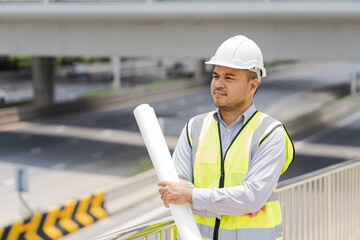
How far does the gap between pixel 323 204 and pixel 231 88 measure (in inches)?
106

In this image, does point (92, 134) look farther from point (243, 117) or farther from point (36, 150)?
point (243, 117)

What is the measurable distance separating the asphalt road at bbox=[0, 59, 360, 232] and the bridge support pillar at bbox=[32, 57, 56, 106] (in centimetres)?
190

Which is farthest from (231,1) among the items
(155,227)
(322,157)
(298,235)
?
(155,227)

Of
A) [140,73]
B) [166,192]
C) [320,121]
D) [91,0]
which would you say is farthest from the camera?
[140,73]

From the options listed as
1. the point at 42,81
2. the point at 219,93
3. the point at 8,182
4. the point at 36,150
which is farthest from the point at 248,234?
the point at 42,81

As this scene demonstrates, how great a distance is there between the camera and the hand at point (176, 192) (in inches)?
112

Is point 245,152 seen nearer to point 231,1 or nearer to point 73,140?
point 231,1

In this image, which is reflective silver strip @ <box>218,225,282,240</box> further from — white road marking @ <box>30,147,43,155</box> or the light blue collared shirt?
white road marking @ <box>30,147,43,155</box>

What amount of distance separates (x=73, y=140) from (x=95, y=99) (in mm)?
10992

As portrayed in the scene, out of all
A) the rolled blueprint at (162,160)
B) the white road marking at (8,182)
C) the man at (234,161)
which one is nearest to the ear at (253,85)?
the man at (234,161)

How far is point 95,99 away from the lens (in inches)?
1489

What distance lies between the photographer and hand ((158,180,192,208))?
284 cm

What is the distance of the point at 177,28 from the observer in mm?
20641

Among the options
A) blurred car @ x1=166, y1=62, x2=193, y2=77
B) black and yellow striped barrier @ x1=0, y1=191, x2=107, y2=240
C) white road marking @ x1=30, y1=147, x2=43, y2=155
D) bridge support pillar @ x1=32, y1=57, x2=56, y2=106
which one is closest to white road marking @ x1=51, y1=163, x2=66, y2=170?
white road marking @ x1=30, y1=147, x2=43, y2=155
